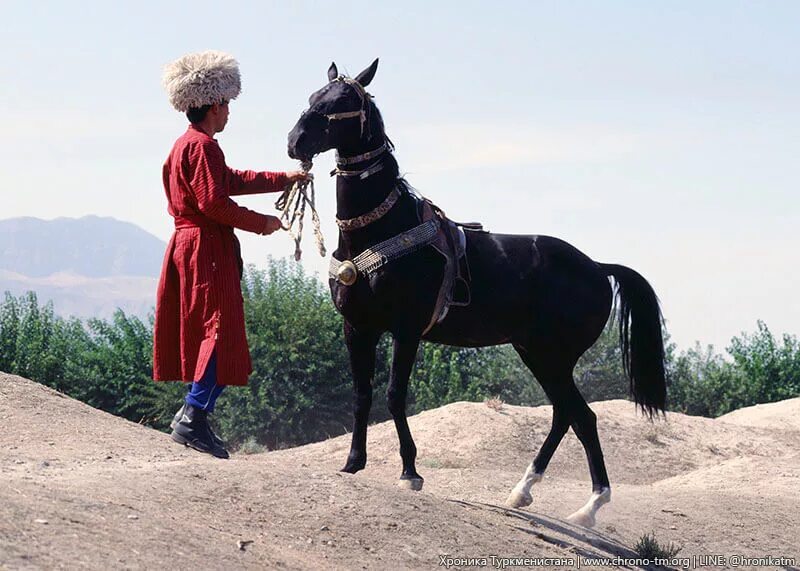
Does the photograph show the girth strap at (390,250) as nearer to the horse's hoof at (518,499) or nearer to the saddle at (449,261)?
the saddle at (449,261)

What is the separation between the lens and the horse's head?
777 centimetres

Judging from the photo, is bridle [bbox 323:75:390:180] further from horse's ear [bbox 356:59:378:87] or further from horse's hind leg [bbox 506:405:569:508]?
horse's hind leg [bbox 506:405:569:508]

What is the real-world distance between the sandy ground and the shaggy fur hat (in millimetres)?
2257

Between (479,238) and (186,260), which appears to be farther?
(479,238)

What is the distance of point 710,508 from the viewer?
10.4m

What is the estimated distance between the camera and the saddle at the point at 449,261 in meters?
8.37

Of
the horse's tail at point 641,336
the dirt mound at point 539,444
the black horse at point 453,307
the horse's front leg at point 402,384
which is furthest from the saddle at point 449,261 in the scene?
the dirt mound at point 539,444

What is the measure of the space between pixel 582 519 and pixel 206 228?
3574mm

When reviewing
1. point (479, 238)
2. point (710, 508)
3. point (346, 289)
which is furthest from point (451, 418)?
point (346, 289)

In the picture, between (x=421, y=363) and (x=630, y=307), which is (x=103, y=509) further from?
(x=421, y=363)

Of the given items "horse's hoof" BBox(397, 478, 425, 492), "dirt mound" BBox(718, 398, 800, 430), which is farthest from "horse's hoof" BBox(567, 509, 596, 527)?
"dirt mound" BBox(718, 398, 800, 430)

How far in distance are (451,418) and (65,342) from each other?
7.44 m

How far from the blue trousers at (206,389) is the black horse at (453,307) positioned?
0.92m

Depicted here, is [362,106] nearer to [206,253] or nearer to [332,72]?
[332,72]
